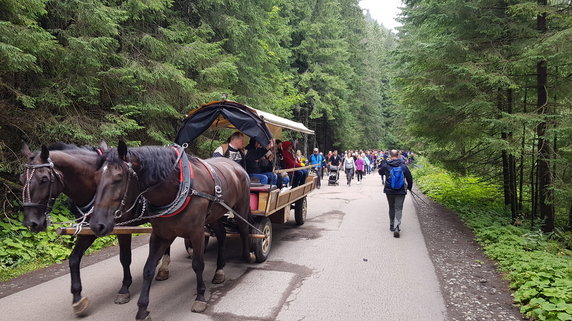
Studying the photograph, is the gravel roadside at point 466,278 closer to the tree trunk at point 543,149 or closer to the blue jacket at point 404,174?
the blue jacket at point 404,174

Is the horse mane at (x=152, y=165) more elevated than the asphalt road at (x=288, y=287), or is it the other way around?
the horse mane at (x=152, y=165)

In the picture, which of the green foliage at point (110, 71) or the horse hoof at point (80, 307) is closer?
the horse hoof at point (80, 307)

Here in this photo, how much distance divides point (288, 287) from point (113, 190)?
9.47 feet

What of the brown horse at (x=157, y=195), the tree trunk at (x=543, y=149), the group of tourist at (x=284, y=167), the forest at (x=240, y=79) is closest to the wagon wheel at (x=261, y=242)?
the group of tourist at (x=284, y=167)

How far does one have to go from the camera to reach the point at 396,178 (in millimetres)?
8305

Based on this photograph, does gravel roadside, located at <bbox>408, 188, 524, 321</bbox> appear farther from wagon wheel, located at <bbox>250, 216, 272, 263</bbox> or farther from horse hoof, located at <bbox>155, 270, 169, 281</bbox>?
horse hoof, located at <bbox>155, 270, 169, 281</bbox>

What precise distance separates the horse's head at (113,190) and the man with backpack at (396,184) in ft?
20.9

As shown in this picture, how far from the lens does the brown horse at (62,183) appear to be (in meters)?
3.35

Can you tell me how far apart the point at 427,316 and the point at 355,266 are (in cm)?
190

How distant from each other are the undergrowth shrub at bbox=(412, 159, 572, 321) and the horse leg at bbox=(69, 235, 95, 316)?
5.39 meters

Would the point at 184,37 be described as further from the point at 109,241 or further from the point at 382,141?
the point at 382,141

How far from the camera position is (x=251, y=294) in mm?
4699

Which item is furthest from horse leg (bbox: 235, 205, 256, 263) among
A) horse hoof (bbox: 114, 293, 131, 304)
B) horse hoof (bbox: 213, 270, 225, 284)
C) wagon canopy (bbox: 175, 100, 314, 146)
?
horse hoof (bbox: 114, 293, 131, 304)

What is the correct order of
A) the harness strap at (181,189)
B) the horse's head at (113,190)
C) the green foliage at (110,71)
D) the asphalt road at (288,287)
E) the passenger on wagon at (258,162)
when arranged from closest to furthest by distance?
the horse's head at (113,190) → the harness strap at (181,189) → the asphalt road at (288,287) → the green foliage at (110,71) → the passenger on wagon at (258,162)
